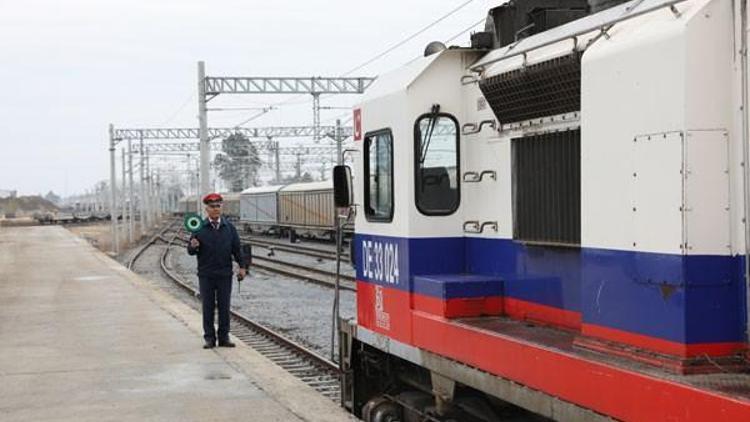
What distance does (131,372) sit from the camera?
977 cm

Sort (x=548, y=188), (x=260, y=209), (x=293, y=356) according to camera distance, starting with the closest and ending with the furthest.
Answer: (x=548, y=188), (x=293, y=356), (x=260, y=209)

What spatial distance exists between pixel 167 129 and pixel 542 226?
60.1 metres

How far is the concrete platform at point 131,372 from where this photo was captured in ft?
26.1

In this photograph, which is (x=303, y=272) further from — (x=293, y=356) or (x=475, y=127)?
(x=475, y=127)

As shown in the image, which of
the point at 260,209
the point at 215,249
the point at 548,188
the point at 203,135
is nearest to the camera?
the point at 548,188

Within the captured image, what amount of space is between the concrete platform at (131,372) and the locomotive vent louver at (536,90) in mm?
3458

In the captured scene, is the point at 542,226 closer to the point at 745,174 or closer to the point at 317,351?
the point at 745,174

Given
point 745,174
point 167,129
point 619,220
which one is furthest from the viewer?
point 167,129

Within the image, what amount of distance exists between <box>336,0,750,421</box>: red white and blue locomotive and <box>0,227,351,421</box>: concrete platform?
1.32 metres

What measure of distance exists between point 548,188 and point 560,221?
0.22 m

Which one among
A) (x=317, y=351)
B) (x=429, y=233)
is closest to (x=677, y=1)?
(x=429, y=233)

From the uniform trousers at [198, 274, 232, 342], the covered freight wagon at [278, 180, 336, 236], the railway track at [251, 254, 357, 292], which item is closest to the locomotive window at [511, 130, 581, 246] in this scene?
the uniform trousers at [198, 274, 232, 342]

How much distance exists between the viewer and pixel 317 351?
41.5 ft

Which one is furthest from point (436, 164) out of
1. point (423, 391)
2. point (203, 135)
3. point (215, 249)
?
point (203, 135)
